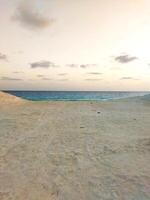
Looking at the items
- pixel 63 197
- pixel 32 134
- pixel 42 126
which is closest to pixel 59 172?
pixel 63 197

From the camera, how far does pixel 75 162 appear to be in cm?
648

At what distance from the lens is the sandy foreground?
4.92 meters

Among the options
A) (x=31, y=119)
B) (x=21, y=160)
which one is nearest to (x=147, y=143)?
(x=21, y=160)

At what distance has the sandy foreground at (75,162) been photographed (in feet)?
16.1

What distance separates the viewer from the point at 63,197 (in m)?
4.71

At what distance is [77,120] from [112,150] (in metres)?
5.38

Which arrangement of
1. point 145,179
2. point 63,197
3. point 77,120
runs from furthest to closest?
1. point 77,120
2. point 145,179
3. point 63,197

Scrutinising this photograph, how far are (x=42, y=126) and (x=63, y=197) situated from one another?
22.2 feet

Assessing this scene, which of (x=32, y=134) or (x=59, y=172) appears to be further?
(x=32, y=134)

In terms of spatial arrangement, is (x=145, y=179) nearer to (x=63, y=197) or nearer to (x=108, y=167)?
(x=108, y=167)

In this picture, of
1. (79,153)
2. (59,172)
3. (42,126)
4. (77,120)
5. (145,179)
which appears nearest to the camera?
(145,179)

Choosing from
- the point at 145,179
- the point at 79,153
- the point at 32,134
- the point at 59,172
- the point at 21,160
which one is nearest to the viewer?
the point at 145,179

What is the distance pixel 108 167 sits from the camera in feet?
20.0

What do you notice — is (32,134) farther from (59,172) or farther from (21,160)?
(59,172)
